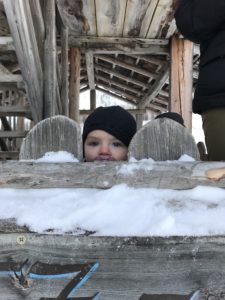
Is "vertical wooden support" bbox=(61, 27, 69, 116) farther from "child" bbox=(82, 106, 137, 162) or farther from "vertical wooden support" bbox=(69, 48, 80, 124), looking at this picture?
"child" bbox=(82, 106, 137, 162)

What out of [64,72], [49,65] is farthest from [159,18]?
[49,65]

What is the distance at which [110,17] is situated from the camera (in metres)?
5.09

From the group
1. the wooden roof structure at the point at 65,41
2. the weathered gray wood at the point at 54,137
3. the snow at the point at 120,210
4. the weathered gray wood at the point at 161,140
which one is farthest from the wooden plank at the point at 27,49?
the snow at the point at 120,210

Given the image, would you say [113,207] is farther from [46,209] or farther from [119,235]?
[46,209]

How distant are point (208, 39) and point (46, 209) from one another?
107cm

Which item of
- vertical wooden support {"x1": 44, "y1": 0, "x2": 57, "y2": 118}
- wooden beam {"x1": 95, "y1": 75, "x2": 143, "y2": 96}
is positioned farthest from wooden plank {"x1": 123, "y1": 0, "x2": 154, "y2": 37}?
wooden beam {"x1": 95, "y1": 75, "x2": 143, "y2": 96}

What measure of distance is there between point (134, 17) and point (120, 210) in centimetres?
418

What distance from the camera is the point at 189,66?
5809 mm

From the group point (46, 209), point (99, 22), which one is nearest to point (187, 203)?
point (46, 209)

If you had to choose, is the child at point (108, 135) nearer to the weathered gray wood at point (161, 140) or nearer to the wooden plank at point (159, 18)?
the weathered gray wood at point (161, 140)

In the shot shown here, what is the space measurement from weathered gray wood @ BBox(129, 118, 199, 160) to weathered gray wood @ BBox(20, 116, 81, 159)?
244 millimetres

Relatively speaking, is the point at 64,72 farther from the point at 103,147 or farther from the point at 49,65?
the point at 103,147

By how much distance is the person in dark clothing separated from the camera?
1771 millimetres

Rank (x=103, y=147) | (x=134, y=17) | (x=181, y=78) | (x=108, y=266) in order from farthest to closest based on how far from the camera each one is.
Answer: (x=181, y=78)
(x=134, y=17)
(x=103, y=147)
(x=108, y=266)
